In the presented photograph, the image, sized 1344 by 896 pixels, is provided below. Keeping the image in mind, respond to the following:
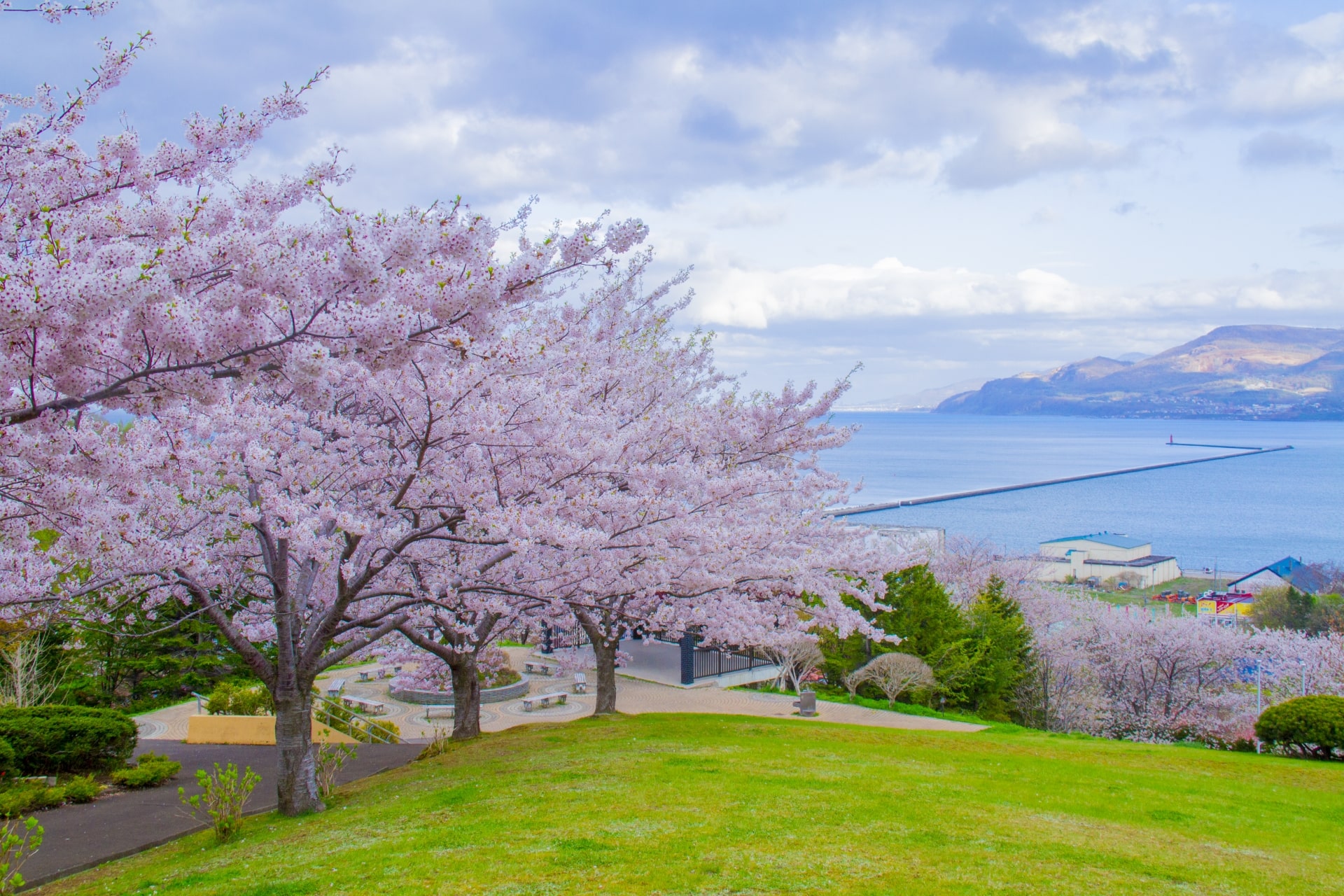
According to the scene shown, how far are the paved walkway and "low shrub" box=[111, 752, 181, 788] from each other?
481 centimetres

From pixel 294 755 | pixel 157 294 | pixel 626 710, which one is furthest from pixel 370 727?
pixel 157 294

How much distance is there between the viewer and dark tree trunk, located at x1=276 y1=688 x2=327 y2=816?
883 centimetres

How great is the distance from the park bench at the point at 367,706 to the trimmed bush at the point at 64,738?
6131mm

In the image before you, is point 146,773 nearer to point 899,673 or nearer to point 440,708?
point 440,708

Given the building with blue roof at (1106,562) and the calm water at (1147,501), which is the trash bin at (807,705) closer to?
the calm water at (1147,501)

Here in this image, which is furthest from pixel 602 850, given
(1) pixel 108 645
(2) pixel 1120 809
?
(1) pixel 108 645

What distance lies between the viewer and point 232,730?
1736 cm

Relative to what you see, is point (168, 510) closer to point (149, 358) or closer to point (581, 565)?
point (581, 565)

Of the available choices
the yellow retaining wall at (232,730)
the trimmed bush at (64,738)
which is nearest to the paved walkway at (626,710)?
the yellow retaining wall at (232,730)

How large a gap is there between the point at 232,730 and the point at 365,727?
2801mm

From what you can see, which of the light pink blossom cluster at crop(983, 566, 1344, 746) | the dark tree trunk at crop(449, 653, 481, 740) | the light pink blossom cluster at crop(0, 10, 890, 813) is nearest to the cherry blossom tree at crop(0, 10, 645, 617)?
the light pink blossom cluster at crop(0, 10, 890, 813)

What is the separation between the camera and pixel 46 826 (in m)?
10.5

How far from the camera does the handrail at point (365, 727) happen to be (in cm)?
1677

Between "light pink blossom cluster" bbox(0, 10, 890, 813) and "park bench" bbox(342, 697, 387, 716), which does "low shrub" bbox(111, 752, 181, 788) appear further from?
"park bench" bbox(342, 697, 387, 716)
